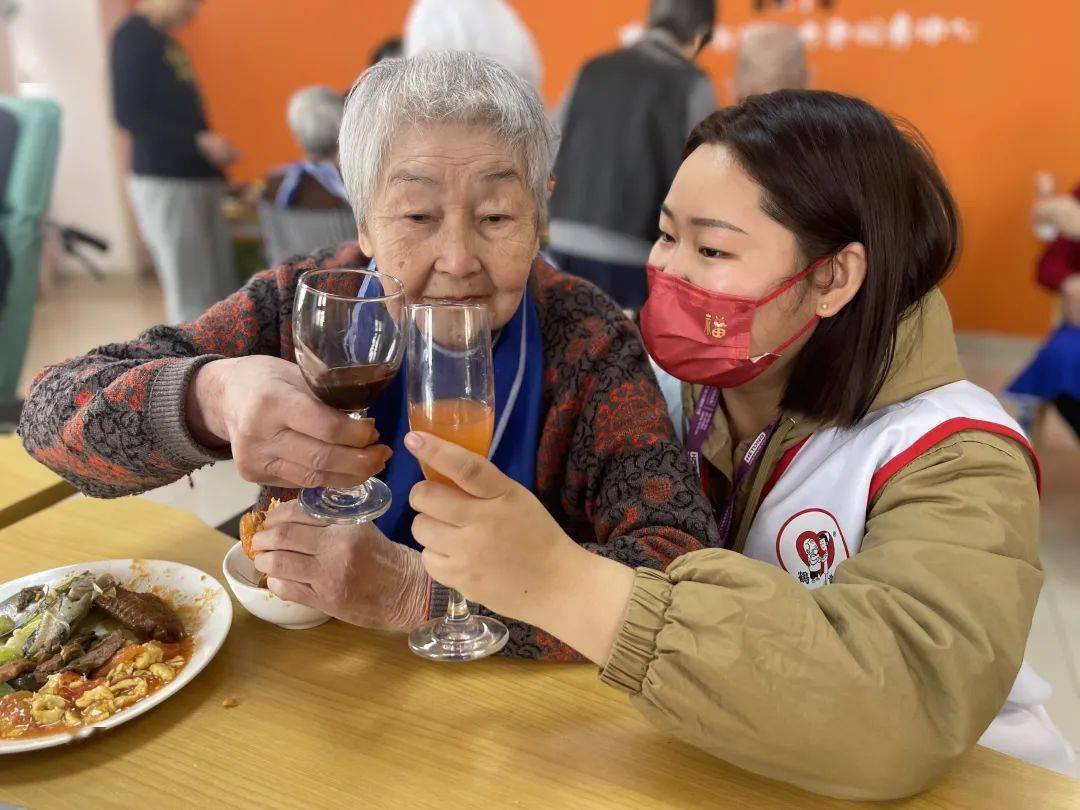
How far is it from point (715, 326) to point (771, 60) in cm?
284

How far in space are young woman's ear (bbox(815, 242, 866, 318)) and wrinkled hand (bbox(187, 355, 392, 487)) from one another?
755 mm

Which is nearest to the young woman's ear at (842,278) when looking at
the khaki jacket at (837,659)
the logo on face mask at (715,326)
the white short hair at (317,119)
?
the logo on face mask at (715,326)

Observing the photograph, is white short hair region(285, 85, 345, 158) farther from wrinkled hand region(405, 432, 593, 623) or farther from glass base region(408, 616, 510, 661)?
wrinkled hand region(405, 432, 593, 623)

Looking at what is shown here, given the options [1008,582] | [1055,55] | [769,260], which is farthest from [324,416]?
[1055,55]

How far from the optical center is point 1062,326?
3590 millimetres

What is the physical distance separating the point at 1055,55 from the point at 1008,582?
17.0ft

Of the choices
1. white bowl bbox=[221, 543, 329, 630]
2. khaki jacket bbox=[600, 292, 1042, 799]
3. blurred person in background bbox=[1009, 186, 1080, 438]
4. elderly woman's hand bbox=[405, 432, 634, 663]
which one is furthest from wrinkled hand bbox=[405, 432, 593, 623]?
blurred person in background bbox=[1009, 186, 1080, 438]

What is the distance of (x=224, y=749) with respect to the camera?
3.39 ft

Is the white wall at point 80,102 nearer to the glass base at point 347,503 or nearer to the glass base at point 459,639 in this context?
the glass base at point 347,503

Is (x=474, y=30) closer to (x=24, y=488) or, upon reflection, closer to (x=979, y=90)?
(x=24, y=488)

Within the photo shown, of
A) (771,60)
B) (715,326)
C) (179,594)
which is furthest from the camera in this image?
(771,60)

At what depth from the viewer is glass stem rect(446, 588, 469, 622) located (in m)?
1.21

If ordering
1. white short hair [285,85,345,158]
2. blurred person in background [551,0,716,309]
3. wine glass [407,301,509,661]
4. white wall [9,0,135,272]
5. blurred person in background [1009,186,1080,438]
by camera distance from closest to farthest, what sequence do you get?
wine glass [407,301,509,661] < blurred person in background [551,0,716,309] < blurred person in background [1009,186,1080,438] < white short hair [285,85,345,158] < white wall [9,0,135,272]

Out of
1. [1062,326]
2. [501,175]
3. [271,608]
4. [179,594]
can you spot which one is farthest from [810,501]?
[1062,326]
